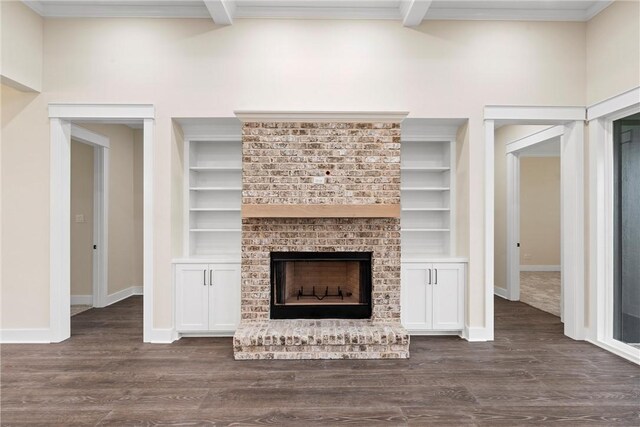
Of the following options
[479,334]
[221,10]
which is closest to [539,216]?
[479,334]

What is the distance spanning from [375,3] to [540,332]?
3989 millimetres

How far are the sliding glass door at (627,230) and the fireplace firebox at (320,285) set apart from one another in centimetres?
248

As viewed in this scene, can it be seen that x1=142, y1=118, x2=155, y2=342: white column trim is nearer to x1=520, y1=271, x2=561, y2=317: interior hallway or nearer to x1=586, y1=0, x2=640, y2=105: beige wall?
x1=586, y1=0, x2=640, y2=105: beige wall

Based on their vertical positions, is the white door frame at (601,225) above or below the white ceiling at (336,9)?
below

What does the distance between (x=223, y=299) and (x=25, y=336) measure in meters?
2.05

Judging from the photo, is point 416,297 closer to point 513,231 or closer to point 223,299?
point 223,299

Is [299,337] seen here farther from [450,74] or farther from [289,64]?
[450,74]

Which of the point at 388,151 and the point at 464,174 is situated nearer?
the point at 388,151

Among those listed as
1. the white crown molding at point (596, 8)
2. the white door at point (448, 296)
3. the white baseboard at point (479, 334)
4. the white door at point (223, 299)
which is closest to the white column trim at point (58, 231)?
the white door at point (223, 299)

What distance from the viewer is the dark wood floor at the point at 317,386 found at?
252 cm

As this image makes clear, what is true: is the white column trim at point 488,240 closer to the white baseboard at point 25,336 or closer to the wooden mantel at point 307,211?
the wooden mantel at point 307,211

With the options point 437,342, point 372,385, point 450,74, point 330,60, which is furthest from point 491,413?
point 330,60

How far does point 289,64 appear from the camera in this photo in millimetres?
4016

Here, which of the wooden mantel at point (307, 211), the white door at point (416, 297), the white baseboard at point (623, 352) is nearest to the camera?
the white baseboard at point (623, 352)
